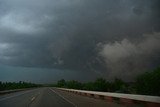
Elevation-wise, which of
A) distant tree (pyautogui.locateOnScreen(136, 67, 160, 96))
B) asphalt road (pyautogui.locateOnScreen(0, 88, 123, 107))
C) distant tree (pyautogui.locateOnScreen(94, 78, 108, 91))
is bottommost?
asphalt road (pyautogui.locateOnScreen(0, 88, 123, 107))

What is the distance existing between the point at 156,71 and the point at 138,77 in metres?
5.10

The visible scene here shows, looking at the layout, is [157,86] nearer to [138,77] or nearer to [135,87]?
[135,87]

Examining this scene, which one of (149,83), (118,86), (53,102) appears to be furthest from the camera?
(118,86)

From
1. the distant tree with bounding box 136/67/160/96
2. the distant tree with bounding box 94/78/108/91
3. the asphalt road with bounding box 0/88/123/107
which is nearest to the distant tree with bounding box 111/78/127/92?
the distant tree with bounding box 94/78/108/91

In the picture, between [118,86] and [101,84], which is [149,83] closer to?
[118,86]

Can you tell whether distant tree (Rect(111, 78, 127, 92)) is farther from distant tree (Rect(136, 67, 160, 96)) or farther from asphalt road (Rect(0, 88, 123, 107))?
asphalt road (Rect(0, 88, 123, 107))

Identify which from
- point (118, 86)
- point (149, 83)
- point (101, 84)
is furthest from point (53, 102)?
point (101, 84)

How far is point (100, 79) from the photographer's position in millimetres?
99062

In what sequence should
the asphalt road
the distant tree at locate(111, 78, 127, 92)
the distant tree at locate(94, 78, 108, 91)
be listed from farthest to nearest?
the distant tree at locate(94, 78, 108, 91), the distant tree at locate(111, 78, 127, 92), the asphalt road

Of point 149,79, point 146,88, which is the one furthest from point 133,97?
point 149,79

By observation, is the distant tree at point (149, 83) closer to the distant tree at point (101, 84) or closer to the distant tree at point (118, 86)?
the distant tree at point (118, 86)

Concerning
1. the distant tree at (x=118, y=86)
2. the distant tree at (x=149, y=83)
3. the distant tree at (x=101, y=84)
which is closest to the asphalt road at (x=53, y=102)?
the distant tree at (x=149, y=83)

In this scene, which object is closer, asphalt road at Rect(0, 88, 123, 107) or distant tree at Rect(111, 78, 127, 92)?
asphalt road at Rect(0, 88, 123, 107)

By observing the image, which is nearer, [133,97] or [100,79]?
[133,97]
